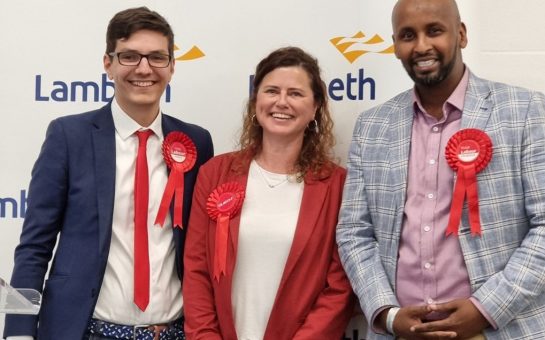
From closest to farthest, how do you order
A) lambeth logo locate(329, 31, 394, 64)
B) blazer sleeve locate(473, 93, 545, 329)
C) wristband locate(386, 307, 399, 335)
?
1. blazer sleeve locate(473, 93, 545, 329)
2. wristband locate(386, 307, 399, 335)
3. lambeth logo locate(329, 31, 394, 64)

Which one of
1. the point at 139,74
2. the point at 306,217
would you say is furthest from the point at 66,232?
the point at 306,217

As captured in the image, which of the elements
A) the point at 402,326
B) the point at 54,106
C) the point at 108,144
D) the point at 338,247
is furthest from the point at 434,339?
the point at 54,106

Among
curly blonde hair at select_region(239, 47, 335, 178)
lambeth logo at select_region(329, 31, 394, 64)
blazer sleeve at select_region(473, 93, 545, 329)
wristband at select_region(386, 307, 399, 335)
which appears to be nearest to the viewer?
blazer sleeve at select_region(473, 93, 545, 329)

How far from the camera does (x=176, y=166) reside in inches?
100

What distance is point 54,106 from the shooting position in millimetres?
3078

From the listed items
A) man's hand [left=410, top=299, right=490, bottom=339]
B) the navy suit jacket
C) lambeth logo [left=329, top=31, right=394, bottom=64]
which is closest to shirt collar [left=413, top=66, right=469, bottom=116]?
man's hand [left=410, top=299, right=490, bottom=339]

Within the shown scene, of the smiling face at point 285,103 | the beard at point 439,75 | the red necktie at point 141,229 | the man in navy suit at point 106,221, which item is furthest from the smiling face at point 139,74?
the beard at point 439,75

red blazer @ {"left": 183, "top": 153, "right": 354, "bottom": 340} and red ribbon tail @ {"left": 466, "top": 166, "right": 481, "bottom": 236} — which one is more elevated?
red ribbon tail @ {"left": 466, "top": 166, "right": 481, "bottom": 236}

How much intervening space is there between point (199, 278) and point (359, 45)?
116 centimetres

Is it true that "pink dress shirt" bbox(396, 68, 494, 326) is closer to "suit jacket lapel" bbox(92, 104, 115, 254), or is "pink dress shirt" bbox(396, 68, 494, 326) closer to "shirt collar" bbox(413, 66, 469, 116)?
"shirt collar" bbox(413, 66, 469, 116)

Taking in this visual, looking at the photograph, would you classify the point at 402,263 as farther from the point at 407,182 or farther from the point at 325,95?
the point at 325,95

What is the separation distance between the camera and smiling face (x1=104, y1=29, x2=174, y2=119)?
246 centimetres

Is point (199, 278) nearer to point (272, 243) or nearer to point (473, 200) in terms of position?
point (272, 243)

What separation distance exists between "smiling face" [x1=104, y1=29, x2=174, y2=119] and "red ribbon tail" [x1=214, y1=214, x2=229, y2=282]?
1.54 feet
